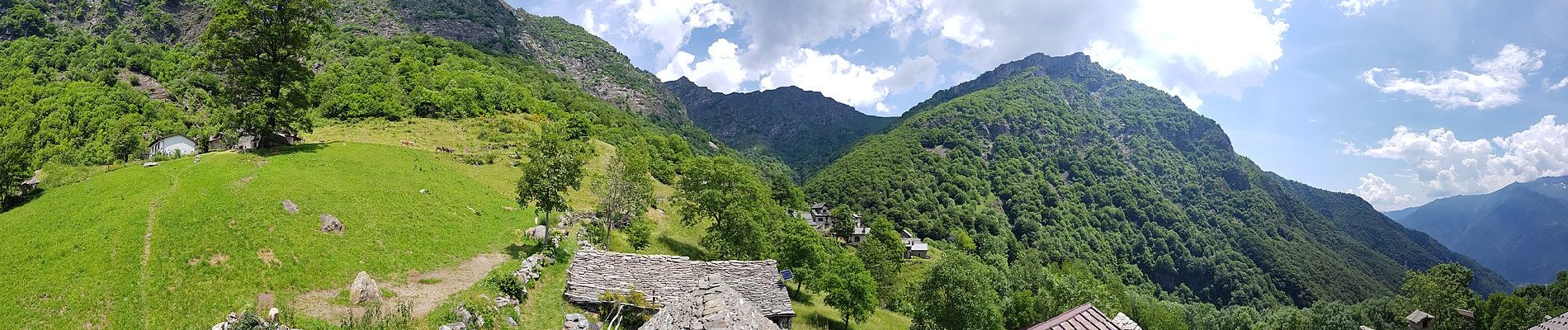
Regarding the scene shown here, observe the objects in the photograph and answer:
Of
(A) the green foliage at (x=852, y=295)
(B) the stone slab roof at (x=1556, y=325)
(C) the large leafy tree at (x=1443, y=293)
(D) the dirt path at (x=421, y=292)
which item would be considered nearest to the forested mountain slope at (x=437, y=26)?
(D) the dirt path at (x=421, y=292)

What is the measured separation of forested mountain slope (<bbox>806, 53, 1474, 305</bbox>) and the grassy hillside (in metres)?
99.5

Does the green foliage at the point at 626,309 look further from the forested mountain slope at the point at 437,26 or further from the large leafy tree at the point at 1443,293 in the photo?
the large leafy tree at the point at 1443,293

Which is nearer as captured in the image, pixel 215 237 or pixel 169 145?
pixel 215 237

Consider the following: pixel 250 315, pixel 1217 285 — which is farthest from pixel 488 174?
pixel 1217 285

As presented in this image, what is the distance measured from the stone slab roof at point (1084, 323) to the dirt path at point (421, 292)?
19.1m

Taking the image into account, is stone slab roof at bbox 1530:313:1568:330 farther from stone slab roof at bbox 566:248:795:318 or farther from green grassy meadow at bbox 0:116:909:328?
stone slab roof at bbox 566:248:795:318

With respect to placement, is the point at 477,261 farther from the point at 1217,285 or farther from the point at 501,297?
the point at 1217,285

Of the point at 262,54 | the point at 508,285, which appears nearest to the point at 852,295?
the point at 508,285

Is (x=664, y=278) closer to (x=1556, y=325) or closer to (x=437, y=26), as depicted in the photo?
(x=1556, y=325)

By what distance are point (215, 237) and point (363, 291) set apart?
6.28 m

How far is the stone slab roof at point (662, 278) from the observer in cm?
2248

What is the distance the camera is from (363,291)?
62.6 feet

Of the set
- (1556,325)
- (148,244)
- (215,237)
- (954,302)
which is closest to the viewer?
(148,244)

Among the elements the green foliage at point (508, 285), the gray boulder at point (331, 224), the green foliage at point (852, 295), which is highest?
the gray boulder at point (331, 224)
